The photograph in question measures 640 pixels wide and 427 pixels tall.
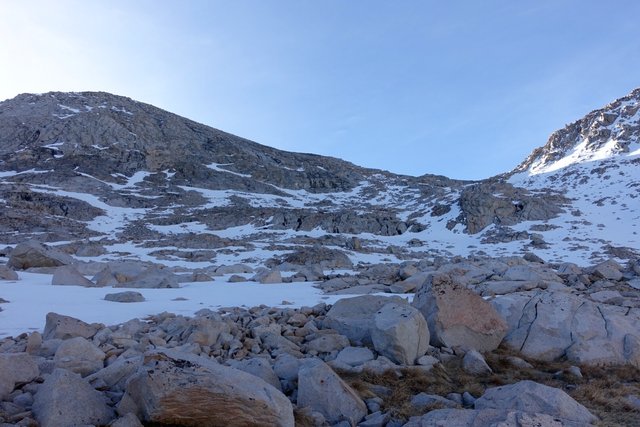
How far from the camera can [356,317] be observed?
33.8 feet

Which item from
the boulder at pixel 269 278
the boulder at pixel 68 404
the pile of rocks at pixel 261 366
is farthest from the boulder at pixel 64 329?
the boulder at pixel 269 278

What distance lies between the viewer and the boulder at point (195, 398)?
486 centimetres

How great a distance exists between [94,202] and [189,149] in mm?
39358

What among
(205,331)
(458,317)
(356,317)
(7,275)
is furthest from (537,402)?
(7,275)

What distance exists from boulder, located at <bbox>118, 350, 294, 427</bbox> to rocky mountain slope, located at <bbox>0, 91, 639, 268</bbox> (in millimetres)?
26226

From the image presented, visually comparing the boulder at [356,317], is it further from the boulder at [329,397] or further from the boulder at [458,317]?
the boulder at [329,397]

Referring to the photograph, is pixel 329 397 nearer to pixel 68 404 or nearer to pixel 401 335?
pixel 401 335

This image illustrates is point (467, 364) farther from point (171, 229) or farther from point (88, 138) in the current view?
point (88, 138)

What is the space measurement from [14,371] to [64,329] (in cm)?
271

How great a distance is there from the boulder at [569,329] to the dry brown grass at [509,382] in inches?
14.0

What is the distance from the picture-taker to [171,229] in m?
60.2

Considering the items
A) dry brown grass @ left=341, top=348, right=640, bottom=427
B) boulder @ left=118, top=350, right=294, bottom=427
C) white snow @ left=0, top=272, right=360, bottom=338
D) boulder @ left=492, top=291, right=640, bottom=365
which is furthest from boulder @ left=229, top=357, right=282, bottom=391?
boulder @ left=492, top=291, right=640, bottom=365

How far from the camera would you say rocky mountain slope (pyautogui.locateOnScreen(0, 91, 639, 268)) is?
163 feet

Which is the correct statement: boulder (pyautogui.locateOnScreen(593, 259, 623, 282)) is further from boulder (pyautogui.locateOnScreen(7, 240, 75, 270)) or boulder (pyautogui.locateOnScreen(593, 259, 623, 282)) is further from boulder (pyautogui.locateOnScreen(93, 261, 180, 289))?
boulder (pyautogui.locateOnScreen(7, 240, 75, 270))
